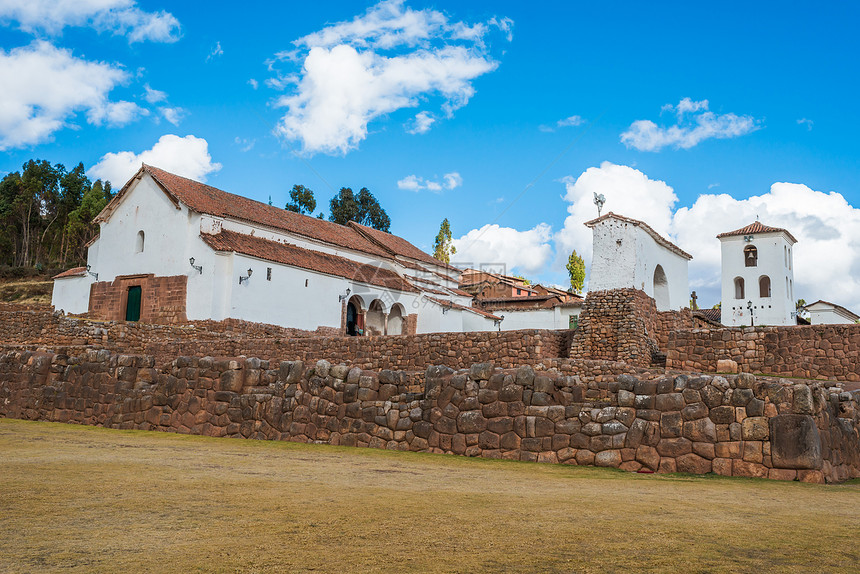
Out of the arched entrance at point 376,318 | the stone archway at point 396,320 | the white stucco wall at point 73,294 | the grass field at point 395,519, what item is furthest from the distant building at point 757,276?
the grass field at point 395,519

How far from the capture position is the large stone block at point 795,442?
723 cm

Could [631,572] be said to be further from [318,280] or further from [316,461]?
[318,280]

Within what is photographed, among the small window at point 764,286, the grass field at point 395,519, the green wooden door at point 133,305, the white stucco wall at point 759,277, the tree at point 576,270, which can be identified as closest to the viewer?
the grass field at point 395,519

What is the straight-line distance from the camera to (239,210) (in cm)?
3422

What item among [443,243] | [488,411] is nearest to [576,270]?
[443,243]

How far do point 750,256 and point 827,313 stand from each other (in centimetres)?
789

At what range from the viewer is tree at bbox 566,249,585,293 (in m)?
58.1

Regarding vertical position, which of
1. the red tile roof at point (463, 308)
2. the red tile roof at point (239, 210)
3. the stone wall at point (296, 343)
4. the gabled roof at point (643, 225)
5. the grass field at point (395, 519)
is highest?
the red tile roof at point (239, 210)

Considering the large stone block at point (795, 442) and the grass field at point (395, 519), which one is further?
the large stone block at point (795, 442)

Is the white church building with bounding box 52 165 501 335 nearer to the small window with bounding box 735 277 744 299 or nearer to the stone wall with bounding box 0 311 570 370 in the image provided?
the stone wall with bounding box 0 311 570 370

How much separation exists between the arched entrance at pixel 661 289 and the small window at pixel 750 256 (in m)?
25.4

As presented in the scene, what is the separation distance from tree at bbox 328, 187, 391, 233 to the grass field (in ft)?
189

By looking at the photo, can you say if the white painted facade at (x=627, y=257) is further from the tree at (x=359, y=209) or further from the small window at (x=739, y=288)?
the tree at (x=359, y=209)

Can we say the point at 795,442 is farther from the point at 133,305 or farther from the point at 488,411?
the point at 133,305
